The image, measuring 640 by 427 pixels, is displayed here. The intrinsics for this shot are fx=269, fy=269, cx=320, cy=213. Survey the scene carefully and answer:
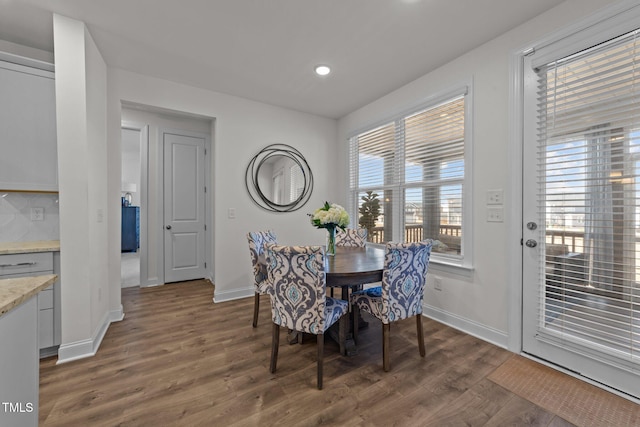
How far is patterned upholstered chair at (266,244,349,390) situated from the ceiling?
1.80m

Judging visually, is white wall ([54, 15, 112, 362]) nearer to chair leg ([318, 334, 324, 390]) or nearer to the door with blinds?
chair leg ([318, 334, 324, 390])

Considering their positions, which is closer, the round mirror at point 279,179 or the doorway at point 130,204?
the round mirror at point 279,179

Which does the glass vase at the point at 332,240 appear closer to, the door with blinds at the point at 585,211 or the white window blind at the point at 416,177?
the white window blind at the point at 416,177

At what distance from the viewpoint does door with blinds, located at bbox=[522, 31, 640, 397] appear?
1678 millimetres

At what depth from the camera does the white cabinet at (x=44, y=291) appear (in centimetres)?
198

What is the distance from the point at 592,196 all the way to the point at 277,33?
2.66m

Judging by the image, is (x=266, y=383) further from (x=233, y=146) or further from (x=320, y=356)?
(x=233, y=146)

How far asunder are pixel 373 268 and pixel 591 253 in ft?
4.85

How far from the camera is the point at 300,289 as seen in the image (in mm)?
1769

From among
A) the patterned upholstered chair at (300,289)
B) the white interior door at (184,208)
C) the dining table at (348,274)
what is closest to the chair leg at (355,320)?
the dining table at (348,274)

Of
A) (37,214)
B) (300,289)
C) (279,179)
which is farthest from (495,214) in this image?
(37,214)

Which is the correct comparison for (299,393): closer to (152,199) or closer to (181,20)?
(181,20)

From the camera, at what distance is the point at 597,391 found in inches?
68.0

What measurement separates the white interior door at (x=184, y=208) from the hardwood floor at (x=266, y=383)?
1650 mm
